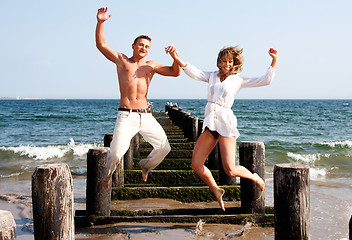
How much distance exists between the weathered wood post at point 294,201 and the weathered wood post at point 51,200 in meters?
2.15

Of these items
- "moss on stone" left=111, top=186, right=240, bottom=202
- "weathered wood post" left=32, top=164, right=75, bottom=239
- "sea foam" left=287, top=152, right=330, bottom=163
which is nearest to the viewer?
"weathered wood post" left=32, top=164, right=75, bottom=239

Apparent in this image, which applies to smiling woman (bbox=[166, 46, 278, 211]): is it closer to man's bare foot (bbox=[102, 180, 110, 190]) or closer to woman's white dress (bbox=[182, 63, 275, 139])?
woman's white dress (bbox=[182, 63, 275, 139])

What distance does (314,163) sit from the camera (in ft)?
59.4

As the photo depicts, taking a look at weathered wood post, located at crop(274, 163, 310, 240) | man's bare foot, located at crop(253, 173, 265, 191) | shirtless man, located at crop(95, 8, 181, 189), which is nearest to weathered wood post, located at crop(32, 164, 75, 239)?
shirtless man, located at crop(95, 8, 181, 189)

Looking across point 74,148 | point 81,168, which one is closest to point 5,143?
point 74,148

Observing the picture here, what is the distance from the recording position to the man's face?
5133 mm

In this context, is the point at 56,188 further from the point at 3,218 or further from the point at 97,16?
the point at 97,16

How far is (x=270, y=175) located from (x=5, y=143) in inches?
704

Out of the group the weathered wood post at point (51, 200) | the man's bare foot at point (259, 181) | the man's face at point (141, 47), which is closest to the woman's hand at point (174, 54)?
the man's face at point (141, 47)

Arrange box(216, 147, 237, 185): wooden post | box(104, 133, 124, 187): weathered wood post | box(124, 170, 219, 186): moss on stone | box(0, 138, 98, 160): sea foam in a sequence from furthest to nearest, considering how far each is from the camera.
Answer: box(0, 138, 98, 160): sea foam
box(124, 170, 219, 186): moss on stone
box(216, 147, 237, 185): wooden post
box(104, 133, 124, 187): weathered wood post

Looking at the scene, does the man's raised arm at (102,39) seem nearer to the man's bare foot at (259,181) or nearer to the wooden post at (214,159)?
the man's bare foot at (259,181)

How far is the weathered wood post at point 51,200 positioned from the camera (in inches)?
155

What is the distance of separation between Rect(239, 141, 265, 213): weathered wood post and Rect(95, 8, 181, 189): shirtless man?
4.09ft

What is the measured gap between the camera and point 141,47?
514 cm
